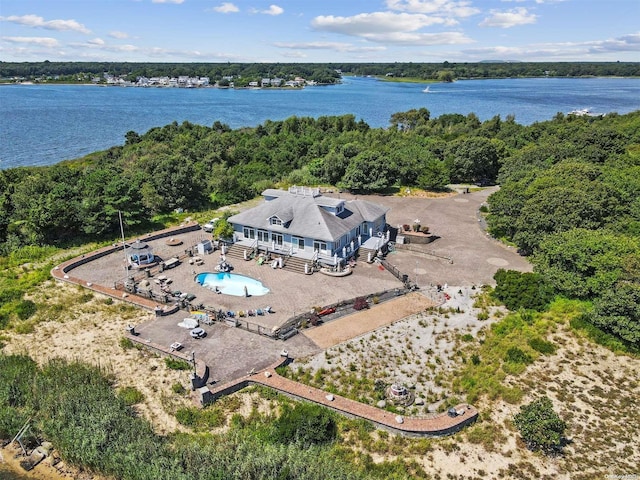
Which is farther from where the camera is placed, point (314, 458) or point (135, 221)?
point (135, 221)

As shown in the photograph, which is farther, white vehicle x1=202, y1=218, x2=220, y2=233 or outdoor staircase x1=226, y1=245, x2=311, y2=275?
white vehicle x1=202, y1=218, x2=220, y2=233

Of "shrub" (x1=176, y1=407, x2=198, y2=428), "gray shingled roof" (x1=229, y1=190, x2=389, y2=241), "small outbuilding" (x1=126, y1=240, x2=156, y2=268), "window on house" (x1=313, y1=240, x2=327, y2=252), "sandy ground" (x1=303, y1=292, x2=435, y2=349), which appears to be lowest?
"shrub" (x1=176, y1=407, x2=198, y2=428)

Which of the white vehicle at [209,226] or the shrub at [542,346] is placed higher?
the white vehicle at [209,226]

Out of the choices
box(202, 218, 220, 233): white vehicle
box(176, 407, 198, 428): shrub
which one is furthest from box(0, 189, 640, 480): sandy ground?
box(202, 218, 220, 233): white vehicle

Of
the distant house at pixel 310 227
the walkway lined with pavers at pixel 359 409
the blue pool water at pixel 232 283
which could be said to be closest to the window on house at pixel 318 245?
the distant house at pixel 310 227

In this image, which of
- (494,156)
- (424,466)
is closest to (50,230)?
(424,466)

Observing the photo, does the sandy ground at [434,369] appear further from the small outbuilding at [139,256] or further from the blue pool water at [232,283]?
the blue pool water at [232,283]

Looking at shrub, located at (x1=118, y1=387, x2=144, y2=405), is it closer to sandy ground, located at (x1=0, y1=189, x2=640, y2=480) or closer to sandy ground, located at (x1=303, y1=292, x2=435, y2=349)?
sandy ground, located at (x1=0, y1=189, x2=640, y2=480)

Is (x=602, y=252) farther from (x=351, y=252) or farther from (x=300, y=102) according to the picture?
(x=300, y=102)

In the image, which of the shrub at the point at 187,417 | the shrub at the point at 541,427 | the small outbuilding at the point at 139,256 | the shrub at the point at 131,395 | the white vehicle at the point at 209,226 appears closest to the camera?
the shrub at the point at 541,427
